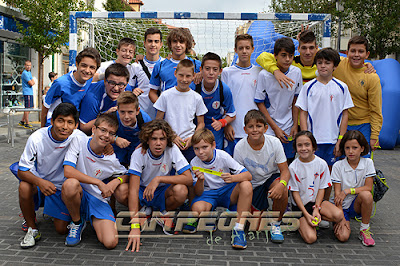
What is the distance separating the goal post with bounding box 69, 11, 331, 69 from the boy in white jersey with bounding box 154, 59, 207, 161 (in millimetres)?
2671

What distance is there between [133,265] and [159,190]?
1122 millimetres

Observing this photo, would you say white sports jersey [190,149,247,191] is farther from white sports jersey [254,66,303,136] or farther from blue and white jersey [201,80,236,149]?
white sports jersey [254,66,303,136]

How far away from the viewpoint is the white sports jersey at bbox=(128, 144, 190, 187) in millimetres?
4012

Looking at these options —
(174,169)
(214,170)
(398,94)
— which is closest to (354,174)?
(214,170)

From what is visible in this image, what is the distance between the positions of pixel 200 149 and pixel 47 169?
5.13 feet

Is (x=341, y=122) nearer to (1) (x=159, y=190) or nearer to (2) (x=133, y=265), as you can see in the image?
(1) (x=159, y=190)

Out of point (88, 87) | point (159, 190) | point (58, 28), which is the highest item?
point (58, 28)

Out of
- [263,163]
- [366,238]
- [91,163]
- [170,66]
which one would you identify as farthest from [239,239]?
[170,66]

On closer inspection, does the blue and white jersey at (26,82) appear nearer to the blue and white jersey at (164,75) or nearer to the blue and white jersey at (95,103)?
the blue and white jersey at (95,103)

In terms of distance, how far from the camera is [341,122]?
4.48m

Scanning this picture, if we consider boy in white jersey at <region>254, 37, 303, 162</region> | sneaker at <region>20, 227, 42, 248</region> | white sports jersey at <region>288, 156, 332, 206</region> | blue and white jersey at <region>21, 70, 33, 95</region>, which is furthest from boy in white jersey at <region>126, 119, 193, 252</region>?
blue and white jersey at <region>21, 70, 33, 95</region>

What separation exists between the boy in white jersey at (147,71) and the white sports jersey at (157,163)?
137cm

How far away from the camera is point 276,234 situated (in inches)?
153

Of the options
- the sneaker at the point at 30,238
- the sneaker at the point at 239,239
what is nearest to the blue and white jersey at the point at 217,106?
the sneaker at the point at 239,239
